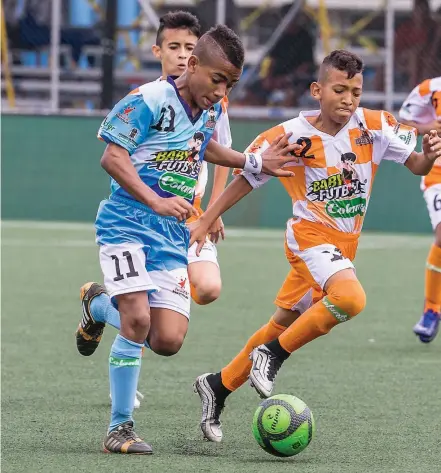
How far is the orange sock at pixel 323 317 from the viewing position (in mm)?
5961

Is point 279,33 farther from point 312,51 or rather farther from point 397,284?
point 397,284

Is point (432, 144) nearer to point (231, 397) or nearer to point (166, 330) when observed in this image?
point (166, 330)

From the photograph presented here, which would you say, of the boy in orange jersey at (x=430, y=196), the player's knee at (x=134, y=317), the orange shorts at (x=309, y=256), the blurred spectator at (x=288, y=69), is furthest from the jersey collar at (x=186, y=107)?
the blurred spectator at (x=288, y=69)

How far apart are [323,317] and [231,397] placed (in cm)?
103

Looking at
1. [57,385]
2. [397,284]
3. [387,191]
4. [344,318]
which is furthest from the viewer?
[387,191]

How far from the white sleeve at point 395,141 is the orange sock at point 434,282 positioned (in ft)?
8.36

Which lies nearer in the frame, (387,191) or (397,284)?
(397,284)

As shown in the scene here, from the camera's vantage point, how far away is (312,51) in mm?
17500

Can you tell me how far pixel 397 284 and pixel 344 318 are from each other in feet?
20.2

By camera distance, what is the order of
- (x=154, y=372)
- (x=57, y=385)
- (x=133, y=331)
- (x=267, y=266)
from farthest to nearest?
(x=267, y=266)
(x=154, y=372)
(x=57, y=385)
(x=133, y=331)

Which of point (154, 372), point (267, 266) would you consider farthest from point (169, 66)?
point (267, 266)

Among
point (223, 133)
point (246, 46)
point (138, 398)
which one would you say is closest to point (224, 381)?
point (138, 398)

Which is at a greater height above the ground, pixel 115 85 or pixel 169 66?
pixel 169 66

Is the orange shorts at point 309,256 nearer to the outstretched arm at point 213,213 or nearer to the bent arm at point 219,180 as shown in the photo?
the outstretched arm at point 213,213
